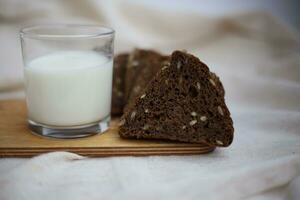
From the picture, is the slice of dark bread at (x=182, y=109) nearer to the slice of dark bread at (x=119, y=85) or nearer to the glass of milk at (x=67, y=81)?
the glass of milk at (x=67, y=81)

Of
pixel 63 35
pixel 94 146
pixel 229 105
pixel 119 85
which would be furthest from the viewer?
pixel 229 105

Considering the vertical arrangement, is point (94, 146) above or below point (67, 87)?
below

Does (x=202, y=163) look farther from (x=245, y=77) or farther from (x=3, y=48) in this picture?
(x=3, y=48)

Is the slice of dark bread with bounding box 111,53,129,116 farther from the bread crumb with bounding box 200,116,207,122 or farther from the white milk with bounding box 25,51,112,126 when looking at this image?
the bread crumb with bounding box 200,116,207,122

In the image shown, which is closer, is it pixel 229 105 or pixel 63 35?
pixel 63 35

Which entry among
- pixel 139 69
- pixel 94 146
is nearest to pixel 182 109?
pixel 94 146

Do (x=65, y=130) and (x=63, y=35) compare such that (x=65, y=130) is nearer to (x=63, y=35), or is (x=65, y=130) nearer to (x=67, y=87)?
(x=67, y=87)
